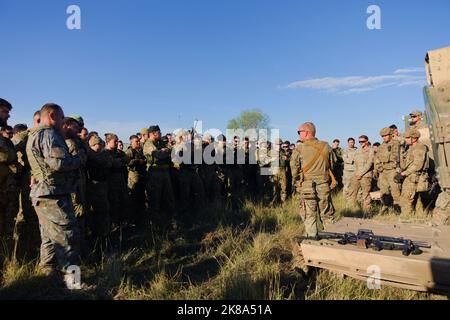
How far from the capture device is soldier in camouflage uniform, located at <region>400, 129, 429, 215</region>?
8.21 meters

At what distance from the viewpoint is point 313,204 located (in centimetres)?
521

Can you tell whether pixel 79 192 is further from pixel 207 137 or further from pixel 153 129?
pixel 207 137

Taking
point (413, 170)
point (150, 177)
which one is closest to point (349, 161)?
point (413, 170)

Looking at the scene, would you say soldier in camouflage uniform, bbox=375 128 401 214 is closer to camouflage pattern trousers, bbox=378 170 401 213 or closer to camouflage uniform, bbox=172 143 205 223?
camouflage pattern trousers, bbox=378 170 401 213

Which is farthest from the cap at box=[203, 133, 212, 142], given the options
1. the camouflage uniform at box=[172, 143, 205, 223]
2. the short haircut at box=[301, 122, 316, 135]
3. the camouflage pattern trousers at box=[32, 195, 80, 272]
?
the camouflage pattern trousers at box=[32, 195, 80, 272]

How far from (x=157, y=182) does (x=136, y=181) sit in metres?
0.77

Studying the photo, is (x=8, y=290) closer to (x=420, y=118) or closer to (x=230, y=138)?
(x=230, y=138)

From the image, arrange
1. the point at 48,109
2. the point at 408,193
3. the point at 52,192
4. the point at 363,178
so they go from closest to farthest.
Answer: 1. the point at 52,192
2. the point at 48,109
3. the point at 408,193
4. the point at 363,178

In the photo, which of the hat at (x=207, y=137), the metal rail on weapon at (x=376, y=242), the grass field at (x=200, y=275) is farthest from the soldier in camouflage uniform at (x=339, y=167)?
the metal rail on weapon at (x=376, y=242)

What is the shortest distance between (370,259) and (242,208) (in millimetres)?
5388

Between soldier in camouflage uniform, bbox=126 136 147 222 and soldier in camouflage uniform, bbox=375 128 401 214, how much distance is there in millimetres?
5925

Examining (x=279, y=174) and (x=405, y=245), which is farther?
(x=279, y=174)

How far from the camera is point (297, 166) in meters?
5.62

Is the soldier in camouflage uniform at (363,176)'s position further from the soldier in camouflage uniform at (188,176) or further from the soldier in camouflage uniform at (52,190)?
the soldier in camouflage uniform at (52,190)
